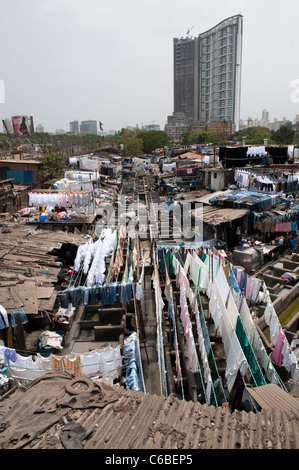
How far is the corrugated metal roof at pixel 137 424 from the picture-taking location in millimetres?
3320

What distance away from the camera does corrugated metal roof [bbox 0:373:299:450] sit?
332cm

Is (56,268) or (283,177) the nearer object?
(56,268)

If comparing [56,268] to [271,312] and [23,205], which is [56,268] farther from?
[23,205]

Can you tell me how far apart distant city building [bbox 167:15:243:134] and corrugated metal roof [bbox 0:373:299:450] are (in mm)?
113650

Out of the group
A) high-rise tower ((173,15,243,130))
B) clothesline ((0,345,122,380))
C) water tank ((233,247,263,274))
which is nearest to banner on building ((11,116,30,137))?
water tank ((233,247,263,274))

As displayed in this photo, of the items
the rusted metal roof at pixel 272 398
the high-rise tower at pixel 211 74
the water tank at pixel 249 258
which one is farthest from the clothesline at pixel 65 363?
the high-rise tower at pixel 211 74

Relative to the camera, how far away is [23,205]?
24594 millimetres

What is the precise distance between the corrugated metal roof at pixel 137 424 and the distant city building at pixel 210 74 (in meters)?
114

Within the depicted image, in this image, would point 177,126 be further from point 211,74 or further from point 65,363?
point 65,363

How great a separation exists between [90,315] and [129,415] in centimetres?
869

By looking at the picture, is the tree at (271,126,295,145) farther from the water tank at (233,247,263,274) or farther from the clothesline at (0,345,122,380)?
the clothesline at (0,345,122,380)

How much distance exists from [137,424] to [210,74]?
128639 mm

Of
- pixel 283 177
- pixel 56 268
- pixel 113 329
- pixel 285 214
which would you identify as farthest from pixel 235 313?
pixel 283 177

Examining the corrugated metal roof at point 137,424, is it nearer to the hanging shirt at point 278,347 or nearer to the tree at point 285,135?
the hanging shirt at point 278,347
